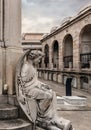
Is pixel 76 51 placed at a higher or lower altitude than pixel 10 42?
higher

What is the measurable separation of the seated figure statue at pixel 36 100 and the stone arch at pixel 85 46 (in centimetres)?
1523

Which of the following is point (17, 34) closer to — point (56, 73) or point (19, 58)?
point (19, 58)

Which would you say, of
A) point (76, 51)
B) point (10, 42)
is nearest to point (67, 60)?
point (76, 51)

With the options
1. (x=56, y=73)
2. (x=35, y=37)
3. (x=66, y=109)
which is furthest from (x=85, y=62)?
(x=35, y=37)

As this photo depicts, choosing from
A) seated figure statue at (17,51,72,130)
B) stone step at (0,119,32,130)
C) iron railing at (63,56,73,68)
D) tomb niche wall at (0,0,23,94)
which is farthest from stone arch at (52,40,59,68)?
stone step at (0,119,32,130)

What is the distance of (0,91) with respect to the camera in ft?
15.8

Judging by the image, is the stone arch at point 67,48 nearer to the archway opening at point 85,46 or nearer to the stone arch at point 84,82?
the archway opening at point 85,46

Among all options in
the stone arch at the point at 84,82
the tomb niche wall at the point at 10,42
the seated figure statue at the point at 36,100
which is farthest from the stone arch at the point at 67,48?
the seated figure statue at the point at 36,100

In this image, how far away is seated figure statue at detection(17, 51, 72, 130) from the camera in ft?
14.3

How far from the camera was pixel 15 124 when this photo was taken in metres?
4.22

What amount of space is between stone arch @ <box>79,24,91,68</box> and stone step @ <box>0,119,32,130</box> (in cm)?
1553

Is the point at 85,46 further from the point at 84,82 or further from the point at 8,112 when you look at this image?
the point at 8,112

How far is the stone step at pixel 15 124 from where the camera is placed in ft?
13.3

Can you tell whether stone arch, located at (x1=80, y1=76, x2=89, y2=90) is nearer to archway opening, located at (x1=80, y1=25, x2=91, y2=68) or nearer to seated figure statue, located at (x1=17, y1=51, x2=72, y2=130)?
archway opening, located at (x1=80, y1=25, x2=91, y2=68)
